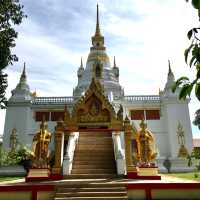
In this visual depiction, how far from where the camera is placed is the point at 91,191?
8367 mm

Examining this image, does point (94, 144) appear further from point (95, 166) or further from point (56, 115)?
point (56, 115)

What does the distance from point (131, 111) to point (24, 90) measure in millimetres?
10936

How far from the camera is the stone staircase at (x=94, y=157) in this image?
37.5ft

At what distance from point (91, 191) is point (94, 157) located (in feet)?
15.8

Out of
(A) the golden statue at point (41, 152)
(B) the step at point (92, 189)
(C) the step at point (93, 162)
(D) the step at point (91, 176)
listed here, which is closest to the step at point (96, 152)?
(C) the step at point (93, 162)

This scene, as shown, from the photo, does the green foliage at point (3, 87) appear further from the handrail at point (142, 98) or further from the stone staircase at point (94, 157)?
the handrail at point (142, 98)

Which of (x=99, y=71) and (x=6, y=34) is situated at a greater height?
(x=99, y=71)

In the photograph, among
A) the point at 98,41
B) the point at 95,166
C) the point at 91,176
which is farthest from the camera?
the point at 98,41

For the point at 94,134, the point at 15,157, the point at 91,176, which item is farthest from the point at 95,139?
the point at 15,157

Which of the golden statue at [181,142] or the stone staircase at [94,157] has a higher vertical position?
the golden statue at [181,142]

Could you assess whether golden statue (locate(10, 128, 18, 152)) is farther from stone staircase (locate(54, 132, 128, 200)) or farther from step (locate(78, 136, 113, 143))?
step (locate(78, 136, 113, 143))

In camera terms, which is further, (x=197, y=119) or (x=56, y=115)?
(x=197, y=119)

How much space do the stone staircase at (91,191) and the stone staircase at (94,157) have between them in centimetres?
202

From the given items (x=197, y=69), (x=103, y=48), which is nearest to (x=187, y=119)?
(x=103, y=48)
